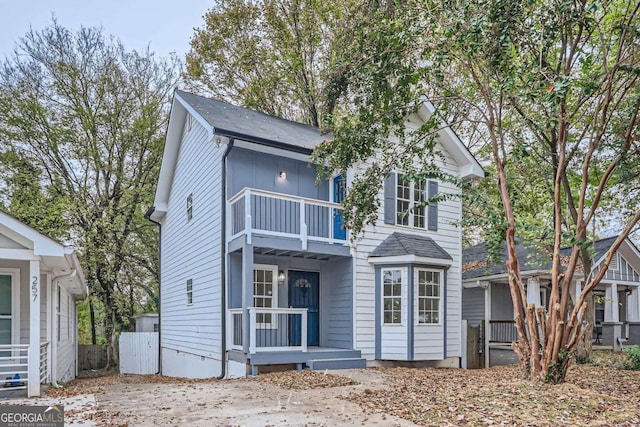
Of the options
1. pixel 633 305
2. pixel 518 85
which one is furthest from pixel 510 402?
pixel 633 305

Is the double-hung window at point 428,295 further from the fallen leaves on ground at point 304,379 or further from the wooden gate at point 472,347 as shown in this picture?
the fallen leaves on ground at point 304,379

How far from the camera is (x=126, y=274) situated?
64.8 feet

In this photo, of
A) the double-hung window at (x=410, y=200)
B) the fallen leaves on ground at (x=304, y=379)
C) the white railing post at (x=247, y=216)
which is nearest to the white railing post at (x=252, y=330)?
the fallen leaves on ground at (x=304, y=379)

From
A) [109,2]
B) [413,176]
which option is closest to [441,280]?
[413,176]

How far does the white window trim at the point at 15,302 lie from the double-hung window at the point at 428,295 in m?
8.30

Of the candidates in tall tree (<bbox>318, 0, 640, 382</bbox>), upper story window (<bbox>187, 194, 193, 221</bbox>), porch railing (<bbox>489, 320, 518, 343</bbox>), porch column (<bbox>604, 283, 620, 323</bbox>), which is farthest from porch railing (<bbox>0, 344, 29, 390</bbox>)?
porch column (<bbox>604, 283, 620, 323</bbox>)

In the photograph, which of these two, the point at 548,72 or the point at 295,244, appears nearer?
the point at 548,72

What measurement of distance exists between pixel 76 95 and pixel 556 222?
1793 centimetres

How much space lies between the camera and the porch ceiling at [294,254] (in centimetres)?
1026

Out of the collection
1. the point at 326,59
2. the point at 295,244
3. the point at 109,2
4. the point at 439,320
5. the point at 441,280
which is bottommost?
the point at 439,320

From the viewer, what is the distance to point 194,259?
495 inches

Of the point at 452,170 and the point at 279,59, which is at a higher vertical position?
the point at 279,59

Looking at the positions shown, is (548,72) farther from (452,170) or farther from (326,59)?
(326,59)

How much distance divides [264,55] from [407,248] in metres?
13.1
